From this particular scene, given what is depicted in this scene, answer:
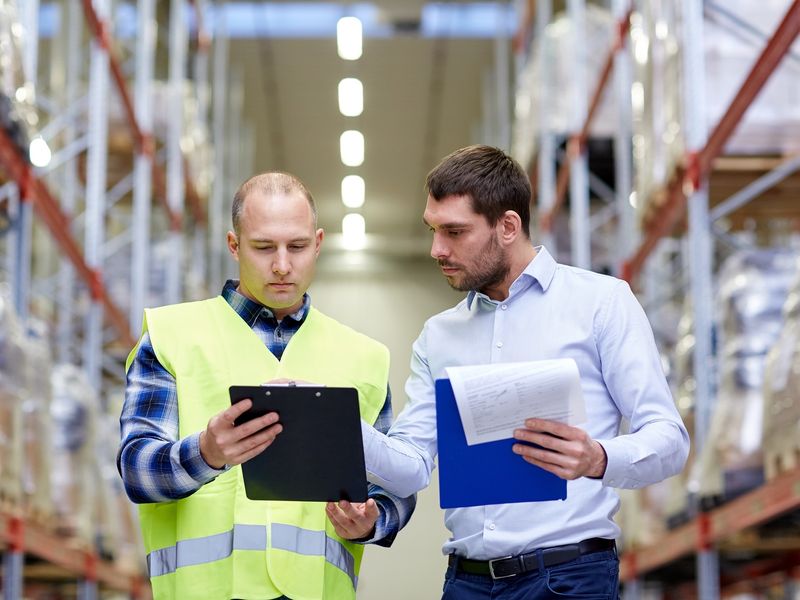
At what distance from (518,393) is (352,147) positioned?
20.3 metres

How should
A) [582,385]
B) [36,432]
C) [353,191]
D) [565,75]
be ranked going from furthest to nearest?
[353,191] → [565,75] → [36,432] → [582,385]

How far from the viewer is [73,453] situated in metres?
9.96

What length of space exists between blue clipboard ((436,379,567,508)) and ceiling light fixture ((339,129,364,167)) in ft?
64.2

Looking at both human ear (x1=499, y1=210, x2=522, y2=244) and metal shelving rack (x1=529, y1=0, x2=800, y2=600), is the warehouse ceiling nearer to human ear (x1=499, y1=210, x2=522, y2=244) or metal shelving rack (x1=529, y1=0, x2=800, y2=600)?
metal shelving rack (x1=529, y1=0, x2=800, y2=600)

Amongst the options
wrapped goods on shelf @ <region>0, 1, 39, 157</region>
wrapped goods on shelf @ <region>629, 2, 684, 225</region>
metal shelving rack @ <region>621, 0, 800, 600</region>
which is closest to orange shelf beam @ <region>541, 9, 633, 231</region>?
wrapped goods on shelf @ <region>629, 2, 684, 225</region>

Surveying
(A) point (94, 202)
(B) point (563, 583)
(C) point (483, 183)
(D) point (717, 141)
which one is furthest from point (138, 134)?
(B) point (563, 583)

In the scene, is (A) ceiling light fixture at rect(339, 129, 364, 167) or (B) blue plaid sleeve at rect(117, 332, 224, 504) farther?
(A) ceiling light fixture at rect(339, 129, 364, 167)

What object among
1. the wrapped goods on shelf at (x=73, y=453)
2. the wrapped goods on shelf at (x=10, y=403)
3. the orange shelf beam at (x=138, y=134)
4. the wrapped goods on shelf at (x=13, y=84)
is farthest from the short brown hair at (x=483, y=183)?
the orange shelf beam at (x=138, y=134)

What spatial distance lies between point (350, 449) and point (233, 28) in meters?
17.8

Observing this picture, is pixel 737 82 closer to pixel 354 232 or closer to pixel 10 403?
pixel 10 403

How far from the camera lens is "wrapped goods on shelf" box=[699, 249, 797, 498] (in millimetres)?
7270

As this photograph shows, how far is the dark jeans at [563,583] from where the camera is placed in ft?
10.8

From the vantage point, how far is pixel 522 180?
3.55 meters

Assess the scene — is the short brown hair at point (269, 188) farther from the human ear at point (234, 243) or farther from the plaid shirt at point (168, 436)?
the plaid shirt at point (168, 436)
